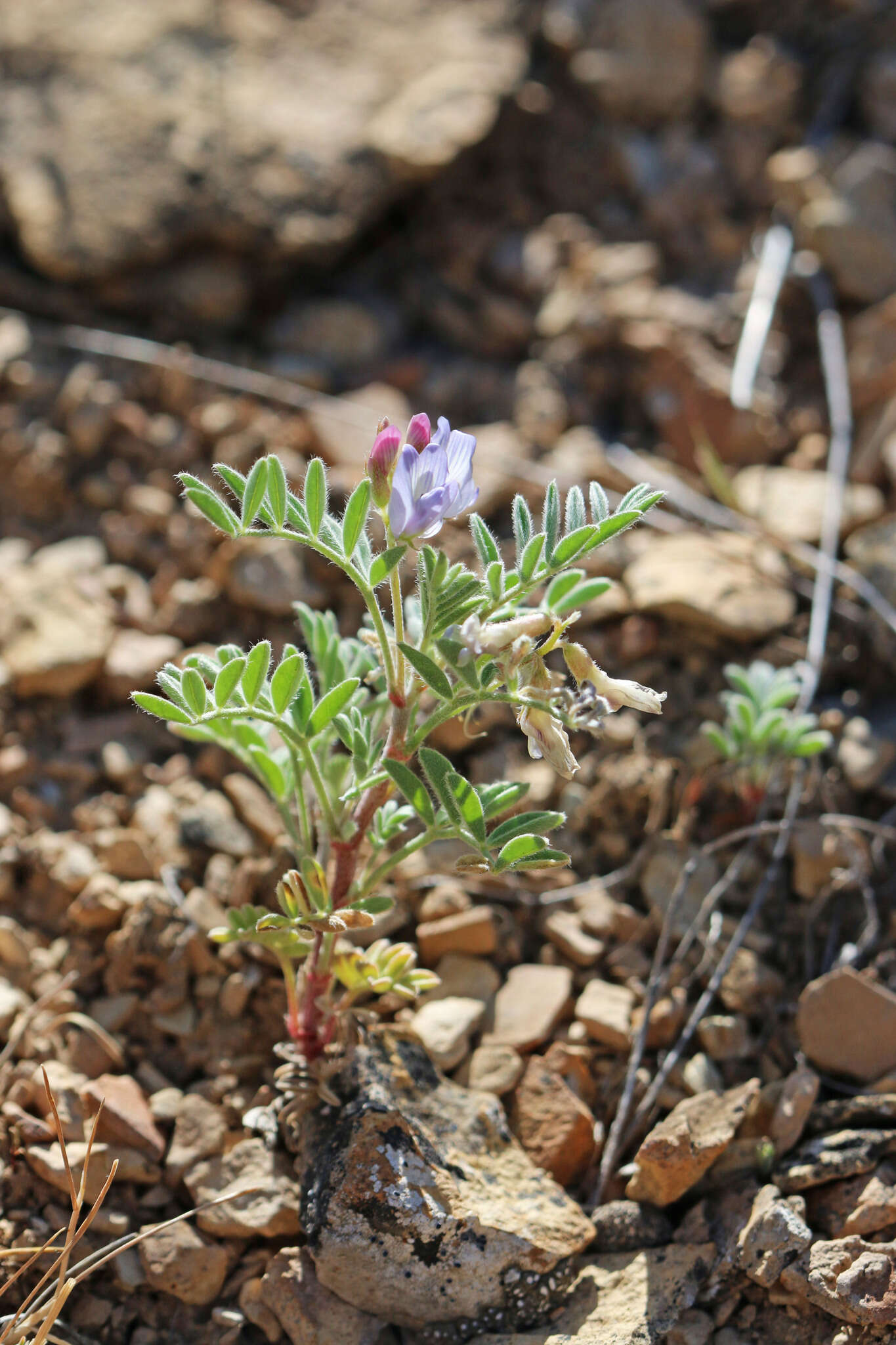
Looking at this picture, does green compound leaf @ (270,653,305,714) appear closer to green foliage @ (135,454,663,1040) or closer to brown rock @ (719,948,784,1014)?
green foliage @ (135,454,663,1040)

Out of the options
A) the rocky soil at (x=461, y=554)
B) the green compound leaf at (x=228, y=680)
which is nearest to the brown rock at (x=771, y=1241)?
the rocky soil at (x=461, y=554)

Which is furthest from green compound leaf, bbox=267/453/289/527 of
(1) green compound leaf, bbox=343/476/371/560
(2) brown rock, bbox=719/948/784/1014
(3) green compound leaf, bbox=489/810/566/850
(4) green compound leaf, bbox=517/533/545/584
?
(2) brown rock, bbox=719/948/784/1014

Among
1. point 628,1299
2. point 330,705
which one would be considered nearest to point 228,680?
point 330,705

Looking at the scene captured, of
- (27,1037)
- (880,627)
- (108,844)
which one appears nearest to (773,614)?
(880,627)

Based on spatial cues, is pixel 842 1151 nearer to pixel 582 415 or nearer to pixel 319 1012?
pixel 319 1012

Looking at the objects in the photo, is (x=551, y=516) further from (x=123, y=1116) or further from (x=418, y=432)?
(x=123, y=1116)

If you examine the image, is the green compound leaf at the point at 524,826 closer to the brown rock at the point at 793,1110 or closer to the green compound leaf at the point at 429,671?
the green compound leaf at the point at 429,671
